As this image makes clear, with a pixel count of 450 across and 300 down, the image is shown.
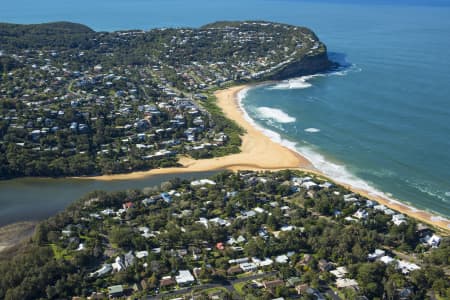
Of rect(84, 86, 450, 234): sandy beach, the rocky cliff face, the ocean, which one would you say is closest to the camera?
rect(84, 86, 450, 234): sandy beach

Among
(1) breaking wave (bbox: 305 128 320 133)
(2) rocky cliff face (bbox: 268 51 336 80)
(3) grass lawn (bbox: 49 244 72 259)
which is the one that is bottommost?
(3) grass lawn (bbox: 49 244 72 259)

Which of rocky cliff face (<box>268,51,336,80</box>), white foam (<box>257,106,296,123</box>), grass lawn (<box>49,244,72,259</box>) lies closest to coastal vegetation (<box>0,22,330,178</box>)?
rocky cliff face (<box>268,51,336,80</box>)

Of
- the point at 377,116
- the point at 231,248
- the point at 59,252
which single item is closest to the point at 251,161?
the point at 231,248

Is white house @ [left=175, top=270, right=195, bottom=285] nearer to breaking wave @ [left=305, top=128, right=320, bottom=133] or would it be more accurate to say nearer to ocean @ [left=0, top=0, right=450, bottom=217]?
ocean @ [left=0, top=0, right=450, bottom=217]

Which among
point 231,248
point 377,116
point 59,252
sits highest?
point 377,116

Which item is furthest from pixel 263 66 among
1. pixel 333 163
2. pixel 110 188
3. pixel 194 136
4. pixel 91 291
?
pixel 91 291

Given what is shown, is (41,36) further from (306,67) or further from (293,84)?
(306,67)
